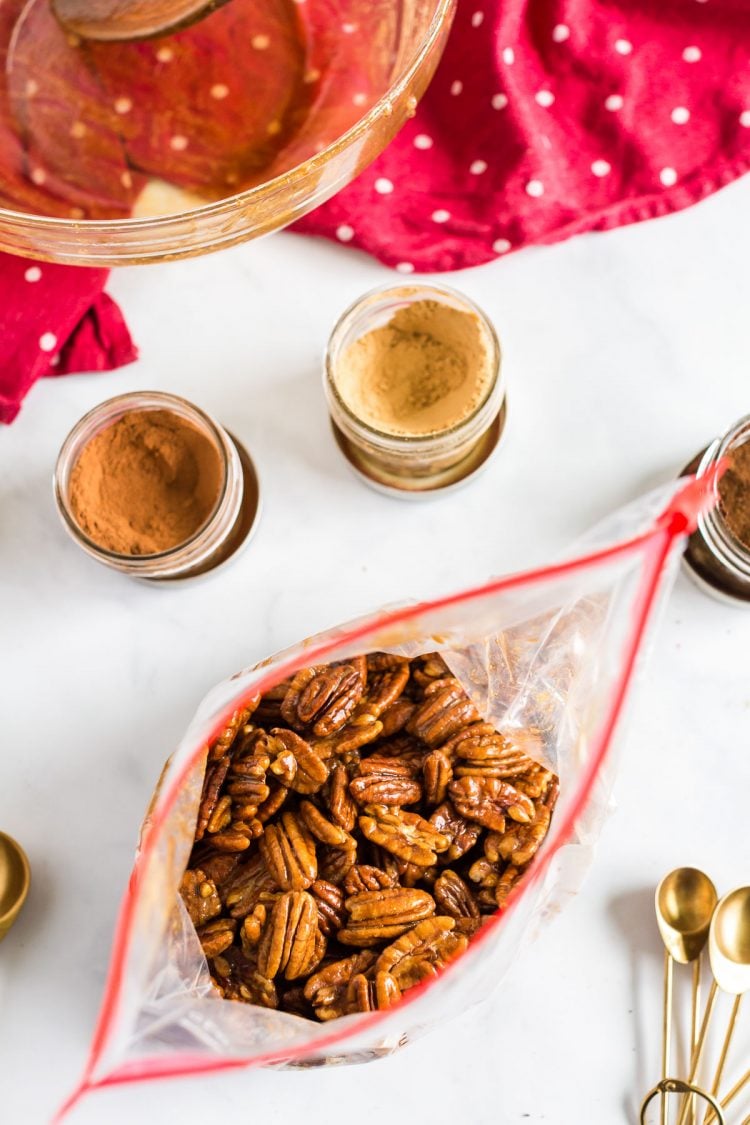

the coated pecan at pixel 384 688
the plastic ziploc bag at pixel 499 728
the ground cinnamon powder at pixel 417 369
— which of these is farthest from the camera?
the ground cinnamon powder at pixel 417 369

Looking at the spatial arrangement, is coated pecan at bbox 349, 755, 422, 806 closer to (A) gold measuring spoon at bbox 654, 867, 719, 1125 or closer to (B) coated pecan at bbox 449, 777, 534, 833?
(B) coated pecan at bbox 449, 777, 534, 833

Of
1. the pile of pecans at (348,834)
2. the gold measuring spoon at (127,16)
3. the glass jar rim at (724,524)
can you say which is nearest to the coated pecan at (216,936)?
the pile of pecans at (348,834)

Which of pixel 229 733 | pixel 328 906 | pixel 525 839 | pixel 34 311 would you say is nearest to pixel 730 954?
pixel 525 839

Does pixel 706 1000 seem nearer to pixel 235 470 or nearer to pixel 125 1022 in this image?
pixel 125 1022

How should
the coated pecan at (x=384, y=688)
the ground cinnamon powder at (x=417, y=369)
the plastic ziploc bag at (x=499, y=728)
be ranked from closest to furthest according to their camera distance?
the plastic ziploc bag at (x=499, y=728)
the coated pecan at (x=384, y=688)
the ground cinnamon powder at (x=417, y=369)

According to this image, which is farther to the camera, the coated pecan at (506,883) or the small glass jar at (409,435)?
the small glass jar at (409,435)

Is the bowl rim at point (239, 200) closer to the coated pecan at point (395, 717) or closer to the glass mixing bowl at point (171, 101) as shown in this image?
the glass mixing bowl at point (171, 101)
